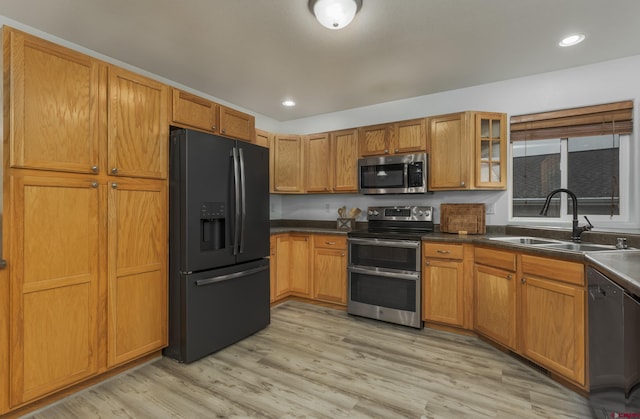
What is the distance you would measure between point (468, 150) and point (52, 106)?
11.0 ft

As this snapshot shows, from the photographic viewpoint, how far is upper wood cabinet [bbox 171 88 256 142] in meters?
2.46

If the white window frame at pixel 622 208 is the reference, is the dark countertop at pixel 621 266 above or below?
below

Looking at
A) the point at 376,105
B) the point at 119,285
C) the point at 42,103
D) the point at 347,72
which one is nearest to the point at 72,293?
the point at 119,285

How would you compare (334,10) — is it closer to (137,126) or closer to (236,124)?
(236,124)

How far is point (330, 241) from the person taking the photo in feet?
11.8

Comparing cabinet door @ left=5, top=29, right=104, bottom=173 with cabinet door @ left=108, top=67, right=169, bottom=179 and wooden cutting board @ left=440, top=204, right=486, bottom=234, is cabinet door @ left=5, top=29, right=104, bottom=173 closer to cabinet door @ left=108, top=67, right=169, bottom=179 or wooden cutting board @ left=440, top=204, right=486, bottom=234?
cabinet door @ left=108, top=67, right=169, bottom=179

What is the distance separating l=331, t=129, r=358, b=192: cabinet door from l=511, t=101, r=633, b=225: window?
1701mm

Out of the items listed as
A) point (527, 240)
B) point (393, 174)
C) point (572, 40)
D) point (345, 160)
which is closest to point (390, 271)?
point (393, 174)

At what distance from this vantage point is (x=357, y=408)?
1827 mm

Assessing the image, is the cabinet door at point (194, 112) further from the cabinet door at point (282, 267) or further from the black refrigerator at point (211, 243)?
the cabinet door at point (282, 267)

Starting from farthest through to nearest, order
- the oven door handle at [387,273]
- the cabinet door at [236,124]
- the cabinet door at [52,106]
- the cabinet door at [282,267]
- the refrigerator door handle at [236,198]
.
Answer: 1. the cabinet door at [282,267]
2. the oven door handle at [387,273]
3. the cabinet door at [236,124]
4. the refrigerator door handle at [236,198]
5. the cabinet door at [52,106]

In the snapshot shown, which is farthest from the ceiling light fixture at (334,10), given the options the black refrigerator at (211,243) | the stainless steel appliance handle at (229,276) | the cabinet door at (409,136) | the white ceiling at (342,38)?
the stainless steel appliance handle at (229,276)

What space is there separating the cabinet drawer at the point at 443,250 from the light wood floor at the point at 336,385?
0.77 meters

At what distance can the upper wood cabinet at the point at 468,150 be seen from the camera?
3064 mm
